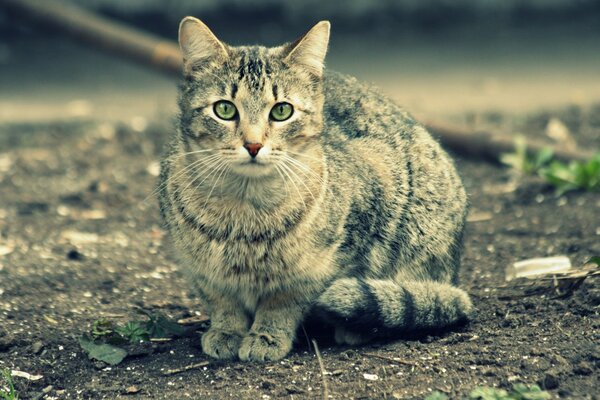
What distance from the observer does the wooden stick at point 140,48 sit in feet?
19.2

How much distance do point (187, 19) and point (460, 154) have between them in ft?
10.3

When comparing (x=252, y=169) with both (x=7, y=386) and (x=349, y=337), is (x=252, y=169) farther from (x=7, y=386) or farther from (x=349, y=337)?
(x=7, y=386)

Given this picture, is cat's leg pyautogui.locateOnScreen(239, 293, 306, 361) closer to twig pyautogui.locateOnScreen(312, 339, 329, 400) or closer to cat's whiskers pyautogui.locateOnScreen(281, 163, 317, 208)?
twig pyautogui.locateOnScreen(312, 339, 329, 400)

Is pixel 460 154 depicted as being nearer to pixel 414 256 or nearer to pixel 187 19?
pixel 414 256

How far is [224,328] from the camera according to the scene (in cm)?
350

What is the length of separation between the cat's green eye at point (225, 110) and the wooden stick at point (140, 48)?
277cm

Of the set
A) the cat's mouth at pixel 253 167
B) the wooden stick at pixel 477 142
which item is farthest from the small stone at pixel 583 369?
the wooden stick at pixel 477 142

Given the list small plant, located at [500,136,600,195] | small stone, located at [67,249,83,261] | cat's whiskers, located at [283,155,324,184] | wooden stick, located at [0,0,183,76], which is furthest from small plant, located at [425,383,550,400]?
wooden stick, located at [0,0,183,76]

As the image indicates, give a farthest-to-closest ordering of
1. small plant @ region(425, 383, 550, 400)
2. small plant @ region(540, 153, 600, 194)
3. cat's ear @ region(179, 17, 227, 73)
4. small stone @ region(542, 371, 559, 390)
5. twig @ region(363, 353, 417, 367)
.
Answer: small plant @ region(540, 153, 600, 194) < cat's ear @ region(179, 17, 227, 73) < twig @ region(363, 353, 417, 367) < small stone @ region(542, 371, 559, 390) < small plant @ region(425, 383, 550, 400)

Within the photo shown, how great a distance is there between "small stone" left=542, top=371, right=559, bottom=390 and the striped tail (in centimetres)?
54

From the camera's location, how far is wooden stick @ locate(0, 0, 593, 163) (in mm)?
5852

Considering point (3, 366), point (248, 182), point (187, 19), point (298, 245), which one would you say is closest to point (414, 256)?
point (298, 245)

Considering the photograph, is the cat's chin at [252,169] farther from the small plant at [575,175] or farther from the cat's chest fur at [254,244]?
the small plant at [575,175]

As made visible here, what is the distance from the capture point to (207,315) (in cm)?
389
